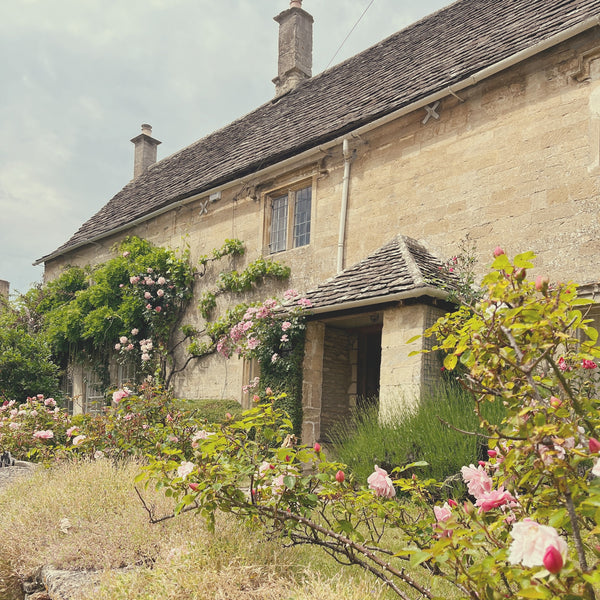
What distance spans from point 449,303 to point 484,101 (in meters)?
2.99

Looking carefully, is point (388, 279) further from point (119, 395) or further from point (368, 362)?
point (119, 395)

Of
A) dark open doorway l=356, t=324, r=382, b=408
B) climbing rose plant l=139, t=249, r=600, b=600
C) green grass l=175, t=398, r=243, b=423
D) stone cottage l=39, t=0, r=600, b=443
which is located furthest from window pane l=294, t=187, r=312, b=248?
climbing rose plant l=139, t=249, r=600, b=600

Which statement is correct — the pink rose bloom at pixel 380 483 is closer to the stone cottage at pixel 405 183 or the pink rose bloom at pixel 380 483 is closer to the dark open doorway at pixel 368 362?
the stone cottage at pixel 405 183

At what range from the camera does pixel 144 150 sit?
819 inches

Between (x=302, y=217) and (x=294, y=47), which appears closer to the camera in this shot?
(x=302, y=217)

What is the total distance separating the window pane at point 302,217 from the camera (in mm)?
11177

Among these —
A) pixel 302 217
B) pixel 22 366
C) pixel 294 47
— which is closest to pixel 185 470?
pixel 302 217

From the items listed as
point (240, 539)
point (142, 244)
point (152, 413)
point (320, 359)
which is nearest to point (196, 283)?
point (142, 244)

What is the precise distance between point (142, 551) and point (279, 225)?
336 inches

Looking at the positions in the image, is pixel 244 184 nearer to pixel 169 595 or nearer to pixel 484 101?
pixel 484 101

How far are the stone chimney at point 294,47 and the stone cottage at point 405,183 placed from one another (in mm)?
1542

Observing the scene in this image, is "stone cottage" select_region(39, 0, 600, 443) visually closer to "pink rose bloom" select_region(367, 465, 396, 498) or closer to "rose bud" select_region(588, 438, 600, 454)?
"pink rose bloom" select_region(367, 465, 396, 498)

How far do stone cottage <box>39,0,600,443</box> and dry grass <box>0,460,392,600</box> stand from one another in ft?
12.4

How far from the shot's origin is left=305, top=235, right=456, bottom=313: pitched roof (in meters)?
7.46
